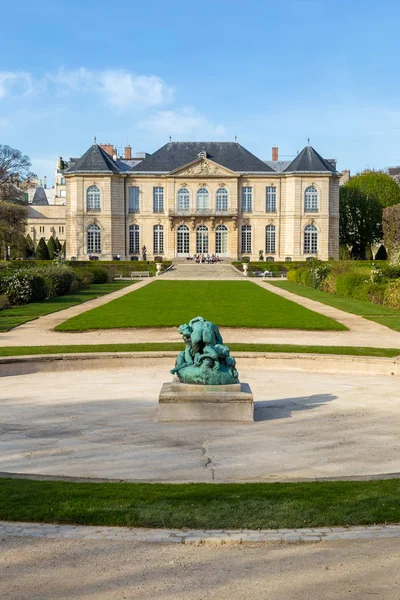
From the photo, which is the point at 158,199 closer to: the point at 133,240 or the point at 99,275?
the point at 133,240

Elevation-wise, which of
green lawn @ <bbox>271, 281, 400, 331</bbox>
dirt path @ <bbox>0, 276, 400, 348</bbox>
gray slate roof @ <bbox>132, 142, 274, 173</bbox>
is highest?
gray slate roof @ <bbox>132, 142, 274, 173</bbox>

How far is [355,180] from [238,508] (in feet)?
→ 222

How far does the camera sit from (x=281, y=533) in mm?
4020

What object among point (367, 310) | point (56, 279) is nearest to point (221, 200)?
point (56, 279)

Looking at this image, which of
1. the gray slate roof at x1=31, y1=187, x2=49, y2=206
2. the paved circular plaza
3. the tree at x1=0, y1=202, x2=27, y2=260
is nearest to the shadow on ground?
the paved circular plaza

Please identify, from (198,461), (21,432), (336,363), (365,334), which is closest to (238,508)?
(198,461)

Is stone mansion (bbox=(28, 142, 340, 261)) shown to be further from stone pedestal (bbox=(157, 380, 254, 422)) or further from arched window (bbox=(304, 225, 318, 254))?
stone pedestal (bbox=(157, 380, 254, 422))

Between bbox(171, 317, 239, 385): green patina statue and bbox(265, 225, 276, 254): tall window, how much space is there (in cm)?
5785

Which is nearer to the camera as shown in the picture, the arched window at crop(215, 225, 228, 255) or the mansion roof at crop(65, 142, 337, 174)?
the mansion roof at crop(65, 142, 337, 174)

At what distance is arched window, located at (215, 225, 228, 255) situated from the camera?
213 feet

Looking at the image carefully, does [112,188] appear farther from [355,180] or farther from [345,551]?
[345,551]

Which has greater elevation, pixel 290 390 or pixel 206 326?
pixel 206 326

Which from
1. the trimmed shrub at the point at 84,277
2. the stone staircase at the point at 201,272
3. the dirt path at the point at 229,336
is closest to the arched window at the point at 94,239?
the stone staircase at the point at 201,272

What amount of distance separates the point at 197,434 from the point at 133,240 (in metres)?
59.1
